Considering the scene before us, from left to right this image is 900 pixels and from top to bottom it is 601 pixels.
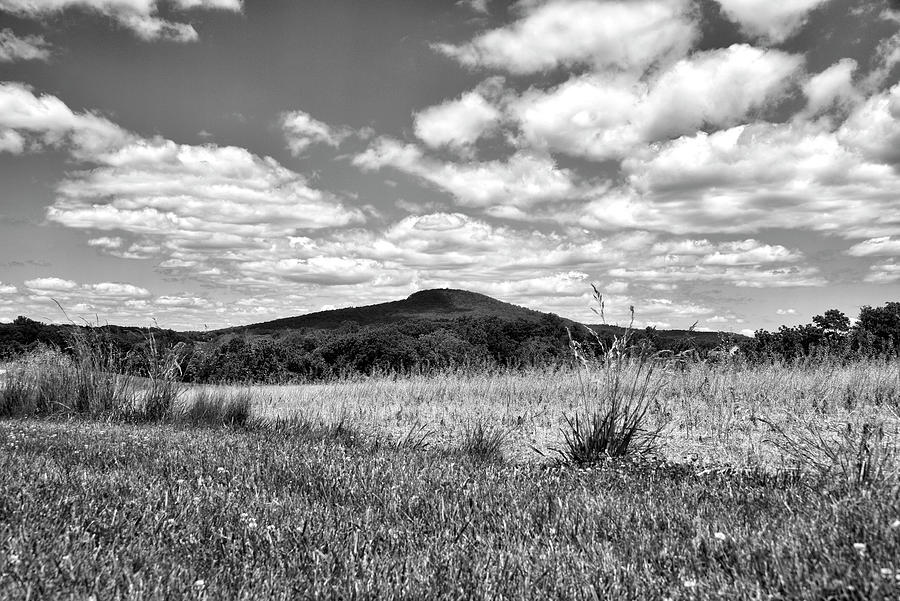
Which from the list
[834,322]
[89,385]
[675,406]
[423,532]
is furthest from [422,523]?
[834,322]

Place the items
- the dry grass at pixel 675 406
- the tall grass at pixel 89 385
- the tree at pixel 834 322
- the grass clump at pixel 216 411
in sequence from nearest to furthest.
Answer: the dry grass at pixel 675 406 < the grass clump at pixel 216 411 < the tall grass at pixel 89 385 < the tree at pixel 834 322

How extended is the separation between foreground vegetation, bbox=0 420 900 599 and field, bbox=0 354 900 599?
0.5 inches

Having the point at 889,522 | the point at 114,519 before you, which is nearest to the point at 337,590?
the point at 114,519

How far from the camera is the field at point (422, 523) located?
2.80 metres

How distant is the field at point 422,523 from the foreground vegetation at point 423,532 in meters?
0.01

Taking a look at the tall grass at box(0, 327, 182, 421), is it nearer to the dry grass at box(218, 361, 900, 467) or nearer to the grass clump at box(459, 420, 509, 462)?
the dry grass at box(218, 361, 900, 467)

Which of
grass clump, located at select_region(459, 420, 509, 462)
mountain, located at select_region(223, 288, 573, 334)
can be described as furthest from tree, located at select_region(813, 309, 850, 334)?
mountain, located at select_region(223, 288, 573, 334)

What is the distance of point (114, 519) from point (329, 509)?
1301 millimetres

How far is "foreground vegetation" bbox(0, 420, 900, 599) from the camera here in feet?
9.12

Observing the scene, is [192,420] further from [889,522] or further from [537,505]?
[889,522]

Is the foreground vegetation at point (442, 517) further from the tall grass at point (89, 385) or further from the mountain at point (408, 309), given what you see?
the mountain at point (408, 309)

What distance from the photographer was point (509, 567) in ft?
10.2

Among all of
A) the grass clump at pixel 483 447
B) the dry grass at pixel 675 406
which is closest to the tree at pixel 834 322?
the dry grass at pixel 675 406

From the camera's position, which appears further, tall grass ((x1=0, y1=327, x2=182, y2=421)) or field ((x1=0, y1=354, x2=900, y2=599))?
tall grass ((x1=0, y1=327, x2=182, y2=421))
